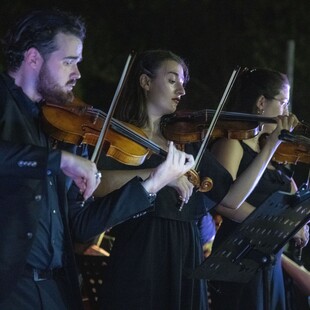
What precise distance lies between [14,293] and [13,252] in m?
0.14

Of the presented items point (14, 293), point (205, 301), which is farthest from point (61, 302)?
point (205, 301)

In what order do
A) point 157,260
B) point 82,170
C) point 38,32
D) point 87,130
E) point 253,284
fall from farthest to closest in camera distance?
point 253,284 → point 157,260 → point 87,130 → point 38,32 → point 82,170

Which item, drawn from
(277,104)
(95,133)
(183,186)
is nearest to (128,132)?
(95,133)

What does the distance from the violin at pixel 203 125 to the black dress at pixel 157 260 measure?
193mm

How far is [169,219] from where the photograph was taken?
3.14m

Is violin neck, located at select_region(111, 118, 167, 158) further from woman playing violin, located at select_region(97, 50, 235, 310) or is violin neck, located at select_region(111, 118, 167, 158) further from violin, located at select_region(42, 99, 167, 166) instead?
woman playing violin, located at select_region(97, 50, 235, 310)

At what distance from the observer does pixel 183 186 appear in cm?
294

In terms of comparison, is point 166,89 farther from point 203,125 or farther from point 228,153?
point 228,153

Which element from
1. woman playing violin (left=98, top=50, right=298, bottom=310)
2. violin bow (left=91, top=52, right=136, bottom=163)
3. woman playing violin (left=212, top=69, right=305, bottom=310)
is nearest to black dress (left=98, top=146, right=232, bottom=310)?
woman playing violin (left=98, top=50, right=298, bottom=310)

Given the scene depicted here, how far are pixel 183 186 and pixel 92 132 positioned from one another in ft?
1.46

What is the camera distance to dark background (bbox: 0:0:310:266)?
8125mm

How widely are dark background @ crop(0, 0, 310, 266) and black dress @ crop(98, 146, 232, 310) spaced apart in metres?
5.00

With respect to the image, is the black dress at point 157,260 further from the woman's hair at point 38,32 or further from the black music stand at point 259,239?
the woman's hair at point 38,32

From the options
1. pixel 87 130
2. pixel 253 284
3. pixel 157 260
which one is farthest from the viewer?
pixel 253 284
